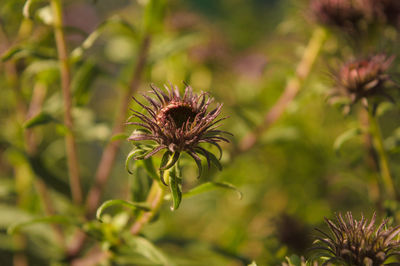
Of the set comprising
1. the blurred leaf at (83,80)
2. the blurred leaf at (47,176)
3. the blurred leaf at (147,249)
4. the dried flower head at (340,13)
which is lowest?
the blurred leaf at (147,249)

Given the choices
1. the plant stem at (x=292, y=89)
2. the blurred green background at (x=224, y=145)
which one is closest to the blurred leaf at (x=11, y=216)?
the blurred green background at (x=224, y=145)

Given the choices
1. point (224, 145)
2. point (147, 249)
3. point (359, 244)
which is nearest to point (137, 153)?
point (147, 249)

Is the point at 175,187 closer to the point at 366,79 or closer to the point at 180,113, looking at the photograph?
the point at 180,113

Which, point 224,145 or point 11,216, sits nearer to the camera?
point 11,216

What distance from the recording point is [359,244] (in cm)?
51

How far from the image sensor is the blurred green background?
2.84ft

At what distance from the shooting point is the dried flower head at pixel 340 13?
910 mm

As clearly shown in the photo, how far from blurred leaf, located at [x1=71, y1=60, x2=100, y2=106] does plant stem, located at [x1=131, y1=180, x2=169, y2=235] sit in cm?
29

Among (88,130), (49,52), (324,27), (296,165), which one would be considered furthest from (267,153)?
(49,52)

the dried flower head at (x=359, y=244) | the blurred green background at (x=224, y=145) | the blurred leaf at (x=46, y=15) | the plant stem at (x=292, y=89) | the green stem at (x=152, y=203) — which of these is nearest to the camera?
the dried flower head at (x=359, y=244)

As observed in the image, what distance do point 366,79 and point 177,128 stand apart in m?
0.38

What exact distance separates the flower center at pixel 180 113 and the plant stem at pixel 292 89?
47 centimetres

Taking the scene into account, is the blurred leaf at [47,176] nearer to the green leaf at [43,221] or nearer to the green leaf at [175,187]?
the green leaf at [43,221]

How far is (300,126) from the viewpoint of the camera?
4.29 ft
